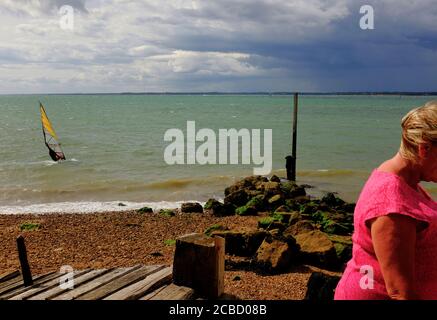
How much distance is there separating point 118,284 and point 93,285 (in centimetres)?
31

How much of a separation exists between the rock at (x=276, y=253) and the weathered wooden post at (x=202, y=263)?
15.6ft

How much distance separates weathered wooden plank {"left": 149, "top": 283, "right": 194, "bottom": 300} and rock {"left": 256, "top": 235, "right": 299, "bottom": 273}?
4.71m

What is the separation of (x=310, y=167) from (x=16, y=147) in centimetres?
2606

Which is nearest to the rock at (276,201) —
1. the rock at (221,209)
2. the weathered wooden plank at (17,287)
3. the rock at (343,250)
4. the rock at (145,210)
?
the rock at (221,209)

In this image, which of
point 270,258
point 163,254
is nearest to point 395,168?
point 270,258

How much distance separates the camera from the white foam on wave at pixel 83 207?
17.0 meters

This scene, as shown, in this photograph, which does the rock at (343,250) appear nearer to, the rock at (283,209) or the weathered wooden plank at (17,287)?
the rock at (283,209)

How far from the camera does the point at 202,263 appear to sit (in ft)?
12.4

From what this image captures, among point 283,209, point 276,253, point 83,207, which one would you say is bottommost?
point 83,207

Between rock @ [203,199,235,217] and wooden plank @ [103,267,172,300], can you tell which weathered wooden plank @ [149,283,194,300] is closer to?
wooden plank @ [103,267,172,300]

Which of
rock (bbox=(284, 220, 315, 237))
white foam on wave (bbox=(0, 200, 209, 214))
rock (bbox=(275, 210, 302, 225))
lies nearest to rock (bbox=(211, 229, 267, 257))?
rock (bbox=(284, 220, 315, 237))

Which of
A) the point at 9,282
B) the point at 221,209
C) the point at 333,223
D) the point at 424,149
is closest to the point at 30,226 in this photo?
the point at 221,209

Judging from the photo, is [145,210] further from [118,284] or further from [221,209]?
[118,284]

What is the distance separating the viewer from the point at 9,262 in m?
9.80
